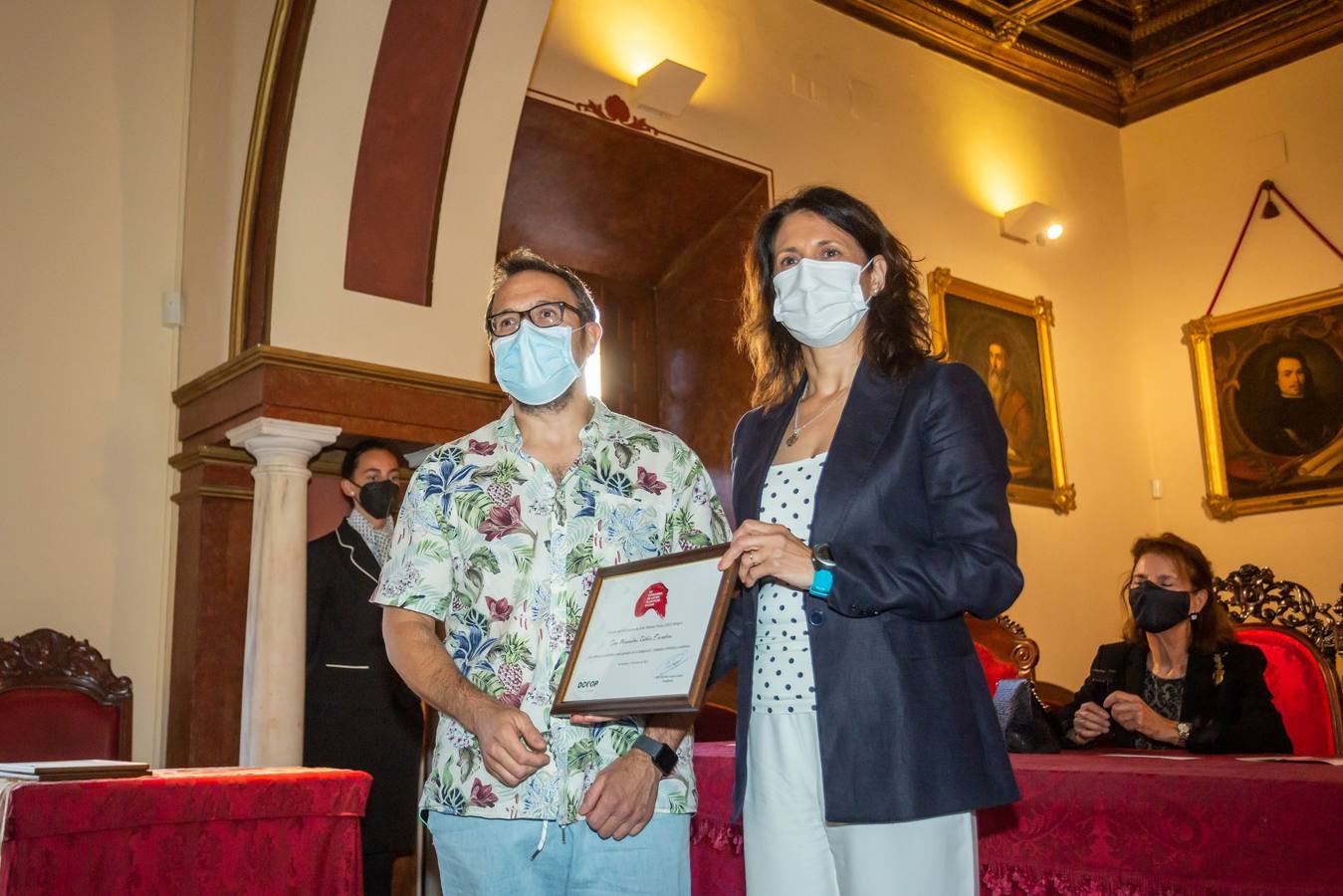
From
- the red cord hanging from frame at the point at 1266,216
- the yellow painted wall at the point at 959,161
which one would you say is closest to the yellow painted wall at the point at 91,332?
the yellow painted wall at the point at 959,161

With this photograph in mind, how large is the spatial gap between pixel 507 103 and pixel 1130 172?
6.75 meters

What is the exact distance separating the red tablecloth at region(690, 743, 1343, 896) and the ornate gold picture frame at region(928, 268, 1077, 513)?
604cm

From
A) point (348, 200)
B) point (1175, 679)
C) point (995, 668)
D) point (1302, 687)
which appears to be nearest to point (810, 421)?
point (1175, 679)

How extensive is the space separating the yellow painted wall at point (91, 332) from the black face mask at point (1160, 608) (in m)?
4.00

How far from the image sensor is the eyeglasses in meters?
2.34

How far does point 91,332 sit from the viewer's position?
17.9 feet

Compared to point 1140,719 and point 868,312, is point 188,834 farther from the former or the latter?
point 1140,719

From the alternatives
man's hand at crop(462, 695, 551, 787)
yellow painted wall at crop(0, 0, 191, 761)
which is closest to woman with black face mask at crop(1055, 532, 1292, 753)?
man's hand at crop(462, 695, 551, 787)

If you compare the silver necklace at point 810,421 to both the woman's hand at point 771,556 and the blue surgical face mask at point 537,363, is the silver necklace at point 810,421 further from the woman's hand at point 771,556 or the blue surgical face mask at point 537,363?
the blue surgical face mask at point 537,363

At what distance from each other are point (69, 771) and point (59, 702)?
223 centimetres

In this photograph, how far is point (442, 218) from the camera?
221 inches

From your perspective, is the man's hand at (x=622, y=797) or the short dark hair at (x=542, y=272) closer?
the man's hand at (x=622, y=797)

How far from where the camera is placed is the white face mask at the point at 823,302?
218 cm

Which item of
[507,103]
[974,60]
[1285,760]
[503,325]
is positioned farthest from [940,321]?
[503,325]
